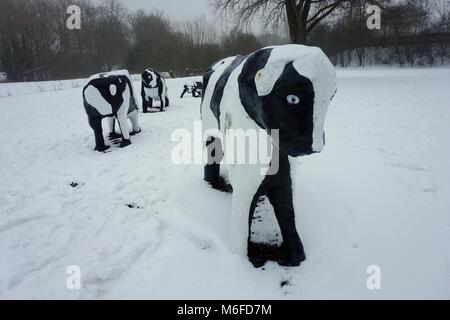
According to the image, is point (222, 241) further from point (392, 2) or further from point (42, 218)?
point (392, 2)

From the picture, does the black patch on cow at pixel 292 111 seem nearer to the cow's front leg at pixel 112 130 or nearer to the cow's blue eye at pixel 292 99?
the cow's blue eye at pixel 292 99

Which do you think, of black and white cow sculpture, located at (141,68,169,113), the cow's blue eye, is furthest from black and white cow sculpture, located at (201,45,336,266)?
black and white cow sculpture, located at (141,68,169,113)

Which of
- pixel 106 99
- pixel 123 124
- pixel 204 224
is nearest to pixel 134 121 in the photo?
pixel 123 124

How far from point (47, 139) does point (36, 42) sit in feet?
74.0

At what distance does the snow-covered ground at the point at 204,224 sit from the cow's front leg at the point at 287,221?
88mm

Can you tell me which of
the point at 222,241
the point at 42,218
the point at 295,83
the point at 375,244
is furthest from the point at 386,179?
the point at 42,218

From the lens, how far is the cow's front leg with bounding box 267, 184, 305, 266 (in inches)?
83.3

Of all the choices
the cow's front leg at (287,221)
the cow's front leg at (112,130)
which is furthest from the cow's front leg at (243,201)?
the cow's front leg at (112,130)

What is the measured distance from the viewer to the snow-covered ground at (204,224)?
2104 millimetres

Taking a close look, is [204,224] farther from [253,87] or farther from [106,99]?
[106,99]

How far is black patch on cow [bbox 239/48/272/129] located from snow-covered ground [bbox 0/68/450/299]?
1079 mm

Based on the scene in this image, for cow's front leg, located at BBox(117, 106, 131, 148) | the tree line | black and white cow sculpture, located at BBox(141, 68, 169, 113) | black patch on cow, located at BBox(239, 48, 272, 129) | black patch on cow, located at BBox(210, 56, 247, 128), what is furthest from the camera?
the tree line

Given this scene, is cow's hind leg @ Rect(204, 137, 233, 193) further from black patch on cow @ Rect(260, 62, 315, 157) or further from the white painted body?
the white painted body

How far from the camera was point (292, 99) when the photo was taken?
1671 millimetres
